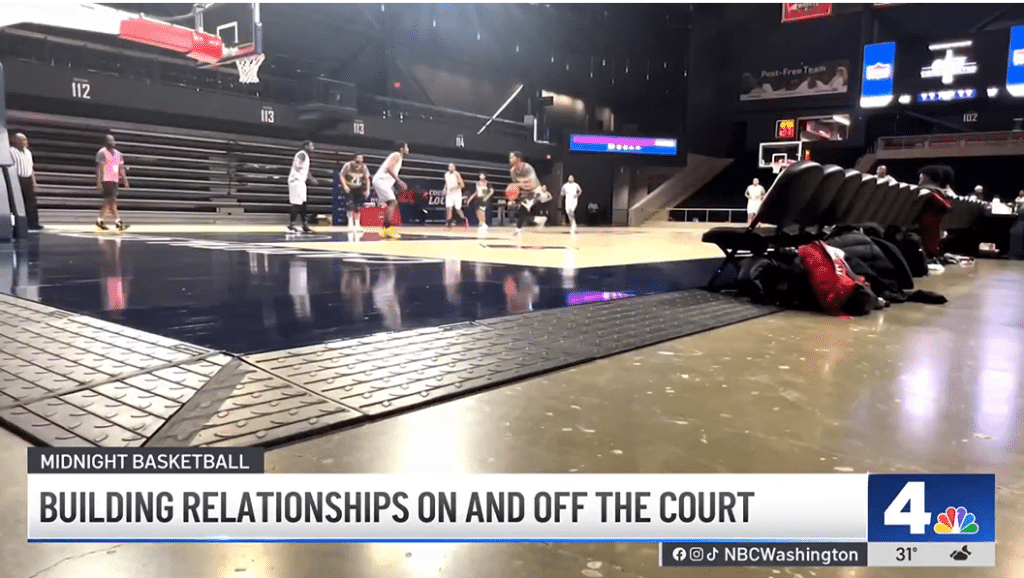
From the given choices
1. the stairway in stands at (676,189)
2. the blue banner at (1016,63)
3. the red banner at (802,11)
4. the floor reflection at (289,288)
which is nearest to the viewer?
the floor reflection at (289,288)

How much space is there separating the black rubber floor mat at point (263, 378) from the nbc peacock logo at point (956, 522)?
117 centimetres

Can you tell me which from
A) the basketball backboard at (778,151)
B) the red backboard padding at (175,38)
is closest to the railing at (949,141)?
the basketball backboard at (778,151)

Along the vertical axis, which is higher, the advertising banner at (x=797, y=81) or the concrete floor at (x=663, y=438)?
the advertising banner at (x=797, y=81)

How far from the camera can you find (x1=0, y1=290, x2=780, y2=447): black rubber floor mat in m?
1.51

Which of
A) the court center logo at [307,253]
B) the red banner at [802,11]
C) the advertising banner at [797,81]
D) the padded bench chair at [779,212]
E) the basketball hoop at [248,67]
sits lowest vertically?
the court center logo at [307,253]

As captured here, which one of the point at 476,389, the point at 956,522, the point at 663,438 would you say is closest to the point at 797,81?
the point at 476,389

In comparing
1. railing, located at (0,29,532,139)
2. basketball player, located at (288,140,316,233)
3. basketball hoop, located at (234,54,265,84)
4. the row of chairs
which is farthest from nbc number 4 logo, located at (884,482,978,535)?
railing, located at (0,29,532,139)

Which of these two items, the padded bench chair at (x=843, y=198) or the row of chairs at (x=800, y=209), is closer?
the row of chairs at (x=800, y=209)

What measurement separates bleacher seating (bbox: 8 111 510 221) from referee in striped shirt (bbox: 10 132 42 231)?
2.87 m

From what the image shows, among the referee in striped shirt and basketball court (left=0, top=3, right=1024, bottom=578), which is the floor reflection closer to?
basketball court (left=0, top=3, right=1024, bottom=578)

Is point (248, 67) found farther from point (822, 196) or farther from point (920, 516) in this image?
point (920, 516)

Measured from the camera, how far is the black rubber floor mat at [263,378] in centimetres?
151

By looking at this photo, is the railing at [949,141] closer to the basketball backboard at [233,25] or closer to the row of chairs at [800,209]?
the row of chairs at [800,209]

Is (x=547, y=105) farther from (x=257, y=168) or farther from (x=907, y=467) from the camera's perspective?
(x=907, y=467)
